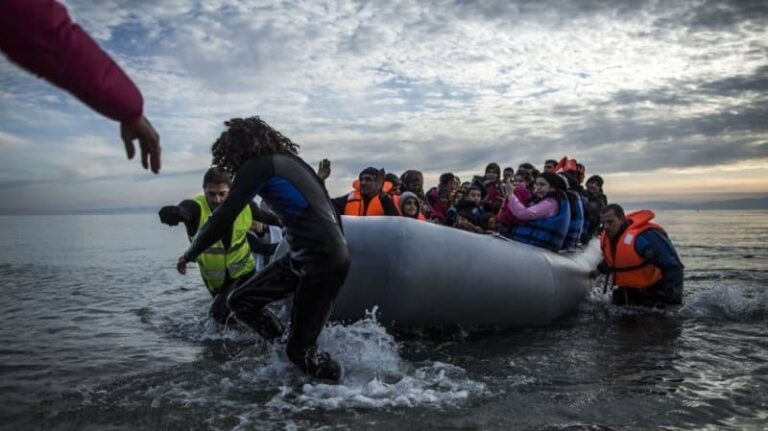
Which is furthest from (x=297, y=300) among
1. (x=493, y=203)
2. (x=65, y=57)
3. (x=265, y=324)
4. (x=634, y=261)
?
(x=493, y=203)

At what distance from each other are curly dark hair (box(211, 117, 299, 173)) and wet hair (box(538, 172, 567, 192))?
424cm

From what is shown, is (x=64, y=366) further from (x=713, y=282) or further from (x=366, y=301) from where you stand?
(x=713, y=282)

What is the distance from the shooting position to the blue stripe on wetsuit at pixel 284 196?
3.45 metres

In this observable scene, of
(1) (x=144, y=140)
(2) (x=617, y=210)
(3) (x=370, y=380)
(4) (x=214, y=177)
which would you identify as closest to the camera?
(1) (x=144, y=140)

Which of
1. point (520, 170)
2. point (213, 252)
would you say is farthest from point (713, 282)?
point (213, 252)

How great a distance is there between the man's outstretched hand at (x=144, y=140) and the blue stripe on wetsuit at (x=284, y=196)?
4.42 ft

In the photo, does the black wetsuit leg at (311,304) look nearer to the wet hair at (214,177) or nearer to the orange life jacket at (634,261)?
the wet hair at (214,177)

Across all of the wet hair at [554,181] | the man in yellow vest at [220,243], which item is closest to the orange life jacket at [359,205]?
the wet hair at [554,181]

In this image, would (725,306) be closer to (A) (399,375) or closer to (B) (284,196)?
(A) (399,375)

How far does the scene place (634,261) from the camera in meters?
6.98

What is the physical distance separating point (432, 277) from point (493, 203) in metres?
4.91

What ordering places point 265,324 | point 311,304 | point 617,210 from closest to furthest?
1. point 311,304
2. point 265,324
3. point 617,210

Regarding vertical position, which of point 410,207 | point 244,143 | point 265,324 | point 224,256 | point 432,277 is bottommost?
point 265,324

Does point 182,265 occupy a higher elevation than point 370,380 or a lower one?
higher
